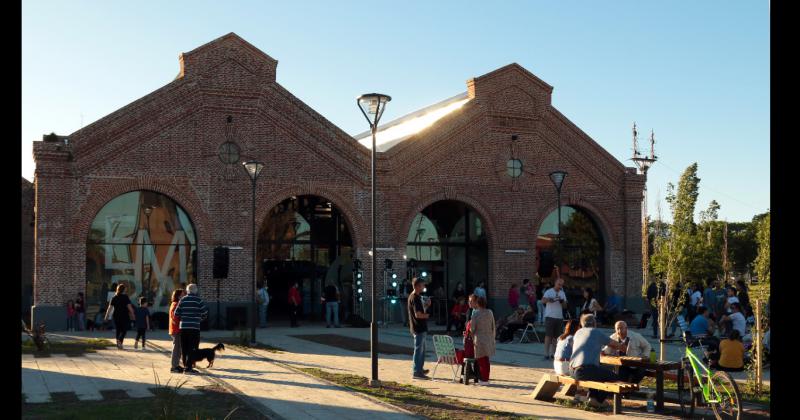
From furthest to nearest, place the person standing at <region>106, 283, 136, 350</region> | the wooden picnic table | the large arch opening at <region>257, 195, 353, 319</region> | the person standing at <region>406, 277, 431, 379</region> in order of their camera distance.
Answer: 1. the large arch opening at <region>257, 195, 353, 319</region>
2. the person standing at <region>106, 283, 136, 350</region>
3. the person standing at <region>406, 277, 431, 379</region>
4. the wooden picnic table

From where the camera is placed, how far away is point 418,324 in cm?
1394

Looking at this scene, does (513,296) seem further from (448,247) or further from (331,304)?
(331,304)

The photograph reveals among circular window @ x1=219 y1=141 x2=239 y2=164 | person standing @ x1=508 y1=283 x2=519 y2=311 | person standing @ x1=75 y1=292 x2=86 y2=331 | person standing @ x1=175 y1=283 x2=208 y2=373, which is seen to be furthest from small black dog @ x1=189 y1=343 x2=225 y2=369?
person standing @ x1=508 y1=283 x2=519 y2=311

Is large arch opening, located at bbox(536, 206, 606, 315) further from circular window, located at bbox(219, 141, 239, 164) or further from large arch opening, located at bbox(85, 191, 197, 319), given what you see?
large arch opening, located at bbox(85, 191, 197, 319)

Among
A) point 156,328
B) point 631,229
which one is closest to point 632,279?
point 631,229

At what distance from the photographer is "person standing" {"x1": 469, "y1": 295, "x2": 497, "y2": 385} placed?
13180mm

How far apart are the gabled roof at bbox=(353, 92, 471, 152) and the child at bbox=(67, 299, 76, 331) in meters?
12.8

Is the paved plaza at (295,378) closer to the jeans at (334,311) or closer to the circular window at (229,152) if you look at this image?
the jeans at (334,311)

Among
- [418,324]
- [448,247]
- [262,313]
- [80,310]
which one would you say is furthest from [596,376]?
[448,247]

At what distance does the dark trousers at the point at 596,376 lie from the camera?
431 inches

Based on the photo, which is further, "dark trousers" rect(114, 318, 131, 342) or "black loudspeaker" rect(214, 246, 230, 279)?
"black loudspeaker" rect(214, 246, 230, 279)

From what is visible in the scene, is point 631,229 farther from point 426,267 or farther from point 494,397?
point 494,397

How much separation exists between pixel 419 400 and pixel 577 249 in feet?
74.7

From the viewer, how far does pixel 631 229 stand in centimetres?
3338
